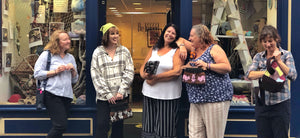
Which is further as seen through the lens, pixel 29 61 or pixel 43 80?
pixel 29 61

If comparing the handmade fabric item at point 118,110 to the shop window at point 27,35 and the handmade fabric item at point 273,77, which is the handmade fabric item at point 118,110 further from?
the handmade fabric item at point 273,77

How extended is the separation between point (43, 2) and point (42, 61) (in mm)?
1290

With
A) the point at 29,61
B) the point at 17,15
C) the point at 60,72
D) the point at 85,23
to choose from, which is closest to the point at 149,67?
the point at 60,72

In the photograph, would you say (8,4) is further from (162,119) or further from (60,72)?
(162,119)

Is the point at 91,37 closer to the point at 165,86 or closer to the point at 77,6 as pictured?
the point at 77,6

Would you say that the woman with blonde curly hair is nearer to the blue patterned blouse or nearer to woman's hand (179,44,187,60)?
woman's hand (179,44,187,60)

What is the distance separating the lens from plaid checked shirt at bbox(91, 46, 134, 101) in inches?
151

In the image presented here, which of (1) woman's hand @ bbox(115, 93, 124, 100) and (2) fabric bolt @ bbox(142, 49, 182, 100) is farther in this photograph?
(1) woman's hand @ bbox(115, 93, 124, 100)

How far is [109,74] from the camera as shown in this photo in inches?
153

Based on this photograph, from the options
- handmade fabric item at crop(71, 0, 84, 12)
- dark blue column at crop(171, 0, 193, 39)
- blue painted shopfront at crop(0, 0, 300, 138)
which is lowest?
blue painted shopfront at crop(0, 0, 300, 138)

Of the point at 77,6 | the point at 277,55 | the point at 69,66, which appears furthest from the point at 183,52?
the point at 77,6

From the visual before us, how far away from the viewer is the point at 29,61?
4.61 meters

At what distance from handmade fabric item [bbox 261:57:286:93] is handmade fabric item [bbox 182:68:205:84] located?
0.65 metres

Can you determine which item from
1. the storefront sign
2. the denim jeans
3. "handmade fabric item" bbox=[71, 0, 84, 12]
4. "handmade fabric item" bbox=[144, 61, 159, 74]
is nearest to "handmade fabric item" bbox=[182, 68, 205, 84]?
"handmade fabric item" bbox=[144, 61, 159, 74]
